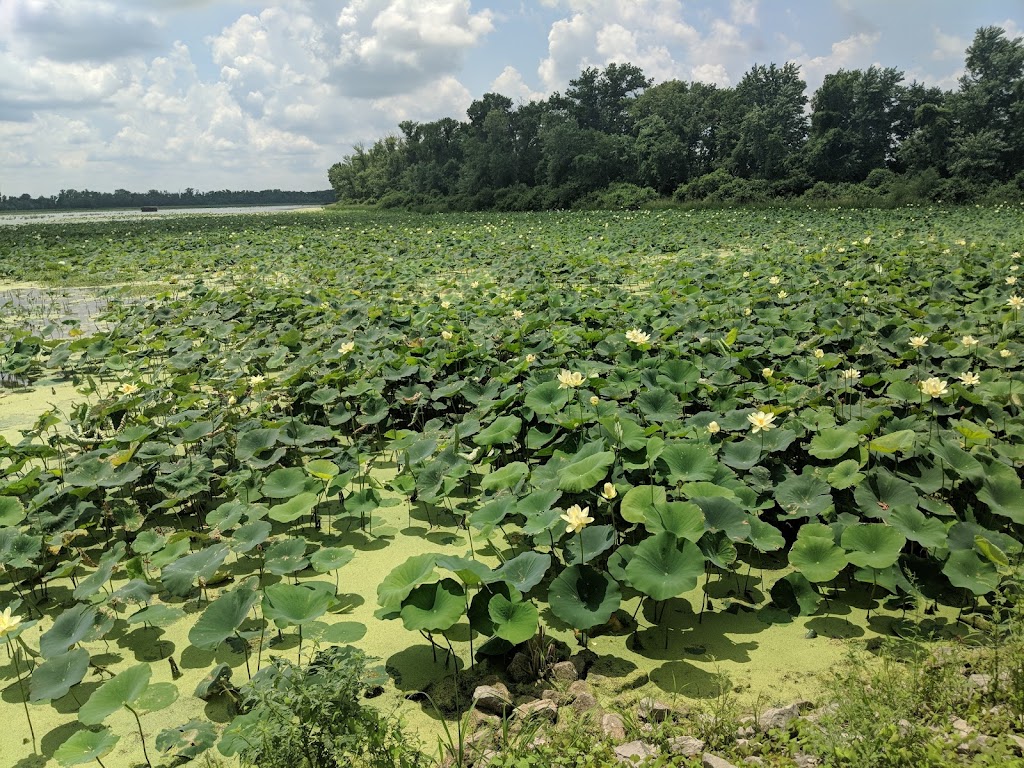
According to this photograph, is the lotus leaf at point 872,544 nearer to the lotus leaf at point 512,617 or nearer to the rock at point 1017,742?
the rock at point 1017,742

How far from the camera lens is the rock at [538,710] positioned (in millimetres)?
1654

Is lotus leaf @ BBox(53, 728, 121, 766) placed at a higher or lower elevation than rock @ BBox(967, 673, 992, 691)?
lower

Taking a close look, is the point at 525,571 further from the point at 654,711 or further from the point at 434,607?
the point at 654,711

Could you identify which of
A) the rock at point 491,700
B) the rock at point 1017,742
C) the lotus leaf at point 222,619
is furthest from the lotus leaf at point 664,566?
the lotus leaf at point 222,619

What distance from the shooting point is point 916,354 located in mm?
3811

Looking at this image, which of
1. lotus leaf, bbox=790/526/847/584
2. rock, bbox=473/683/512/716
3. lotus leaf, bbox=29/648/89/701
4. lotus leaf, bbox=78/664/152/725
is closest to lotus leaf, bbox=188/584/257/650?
lotus leaf, bbox=78/664/152/725

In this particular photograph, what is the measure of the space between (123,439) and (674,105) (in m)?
38.8

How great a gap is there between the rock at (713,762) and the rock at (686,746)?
29mm

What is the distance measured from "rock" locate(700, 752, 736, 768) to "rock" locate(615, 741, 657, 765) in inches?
4.4

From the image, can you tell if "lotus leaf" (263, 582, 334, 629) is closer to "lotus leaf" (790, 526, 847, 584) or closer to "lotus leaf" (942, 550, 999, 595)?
"lotus leaf" (790, 526, 847, 584)

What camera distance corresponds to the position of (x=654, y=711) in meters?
1.66

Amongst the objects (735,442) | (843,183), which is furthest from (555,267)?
(843,183)

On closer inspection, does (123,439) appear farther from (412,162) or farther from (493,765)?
(412,162)

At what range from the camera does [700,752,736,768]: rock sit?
1438 mm
